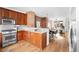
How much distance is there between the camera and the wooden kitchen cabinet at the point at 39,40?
1.99 metres

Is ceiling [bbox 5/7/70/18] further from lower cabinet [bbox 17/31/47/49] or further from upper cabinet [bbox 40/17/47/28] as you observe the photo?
lower cabinet [bbox 17/31/47/49]

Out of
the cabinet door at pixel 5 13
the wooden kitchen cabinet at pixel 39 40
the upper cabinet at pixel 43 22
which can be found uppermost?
the cabinet door at pixel 5 13

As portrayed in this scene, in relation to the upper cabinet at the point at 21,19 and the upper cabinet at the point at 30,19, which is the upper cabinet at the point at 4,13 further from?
the upper cabinet at the point at 30,19

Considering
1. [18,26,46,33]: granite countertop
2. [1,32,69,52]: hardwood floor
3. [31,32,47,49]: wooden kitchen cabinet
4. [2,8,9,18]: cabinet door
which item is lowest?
[1,32,69,52]: hardwood floor

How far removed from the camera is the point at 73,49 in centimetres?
194

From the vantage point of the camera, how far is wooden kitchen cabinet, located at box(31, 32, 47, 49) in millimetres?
1994

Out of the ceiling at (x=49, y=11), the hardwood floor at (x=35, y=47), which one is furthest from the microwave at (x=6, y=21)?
the hardwood floor at (x=35, y=47)

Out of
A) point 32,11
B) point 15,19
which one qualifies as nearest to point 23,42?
point 15,19

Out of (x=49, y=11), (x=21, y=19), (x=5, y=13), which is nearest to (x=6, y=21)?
(x=5, y=13)

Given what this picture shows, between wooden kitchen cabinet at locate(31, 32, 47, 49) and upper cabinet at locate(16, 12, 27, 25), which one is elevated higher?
upper cabinet at locate(16, 12, 27, 25)

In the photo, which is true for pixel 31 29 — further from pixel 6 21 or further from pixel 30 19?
pixel 6 21

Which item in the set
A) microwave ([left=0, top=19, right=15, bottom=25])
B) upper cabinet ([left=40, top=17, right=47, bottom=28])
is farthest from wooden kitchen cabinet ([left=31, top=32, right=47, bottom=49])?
microwave ([left=0, top=19, right=15, bottom=25])

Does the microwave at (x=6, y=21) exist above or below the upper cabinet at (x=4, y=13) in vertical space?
below
